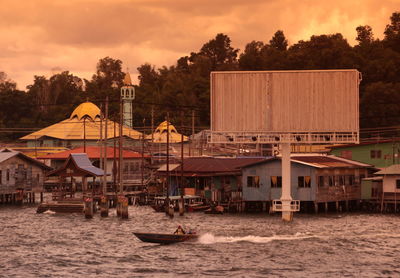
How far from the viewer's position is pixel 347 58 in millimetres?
175250

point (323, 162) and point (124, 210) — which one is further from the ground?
point (323, 162)

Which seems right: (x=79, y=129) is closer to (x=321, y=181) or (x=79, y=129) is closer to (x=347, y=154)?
(x=347, y=154)

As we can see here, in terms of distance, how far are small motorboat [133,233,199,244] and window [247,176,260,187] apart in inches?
1316

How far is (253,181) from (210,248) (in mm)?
34295

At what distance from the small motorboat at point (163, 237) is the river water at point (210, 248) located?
59cm

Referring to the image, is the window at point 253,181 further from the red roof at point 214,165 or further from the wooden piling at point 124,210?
the wooden piling at point 124,210

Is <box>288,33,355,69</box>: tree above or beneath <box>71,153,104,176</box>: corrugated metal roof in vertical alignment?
above

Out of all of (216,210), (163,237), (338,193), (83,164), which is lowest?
(163,237)

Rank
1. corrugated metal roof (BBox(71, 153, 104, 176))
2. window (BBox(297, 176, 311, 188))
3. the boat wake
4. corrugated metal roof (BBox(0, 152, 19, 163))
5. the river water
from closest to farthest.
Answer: the river water → the boat wake → window (BBox(297, 176, 311, 188)) → corrugated metal roof (BBox(71, 153, 104, 176)) → corrugated metal roof (BBox(0, 152, 19, 163))

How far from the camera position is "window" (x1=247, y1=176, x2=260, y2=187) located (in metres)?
105

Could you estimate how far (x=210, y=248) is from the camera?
7175 cm

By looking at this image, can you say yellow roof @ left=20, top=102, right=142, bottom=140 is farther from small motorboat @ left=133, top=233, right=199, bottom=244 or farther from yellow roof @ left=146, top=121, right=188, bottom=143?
small motorboat @ left=133, top=233, right=199, bottom=244

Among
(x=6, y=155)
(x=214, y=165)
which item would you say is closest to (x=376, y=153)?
(x=214, y=165)

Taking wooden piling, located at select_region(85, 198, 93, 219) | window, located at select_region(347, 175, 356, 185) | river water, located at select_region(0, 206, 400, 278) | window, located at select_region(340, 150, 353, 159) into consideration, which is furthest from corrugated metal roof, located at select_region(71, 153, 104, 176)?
window, located at select_region(340, 150, 353, 159)
